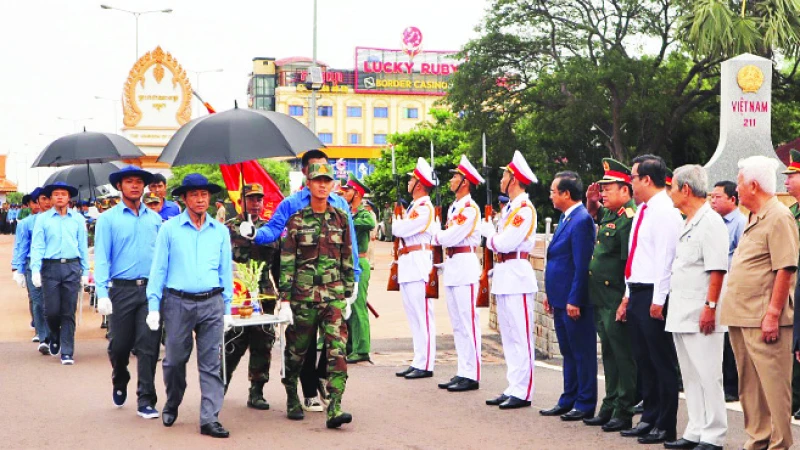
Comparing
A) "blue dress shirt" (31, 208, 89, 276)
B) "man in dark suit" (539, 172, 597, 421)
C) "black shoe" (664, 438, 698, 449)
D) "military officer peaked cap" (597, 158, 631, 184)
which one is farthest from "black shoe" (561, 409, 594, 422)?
"blue dress shirt" (31, 208, 89, 276)

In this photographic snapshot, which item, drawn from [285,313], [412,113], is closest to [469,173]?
[285,313]

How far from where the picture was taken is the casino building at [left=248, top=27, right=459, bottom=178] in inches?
4564

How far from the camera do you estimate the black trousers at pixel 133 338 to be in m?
9.30

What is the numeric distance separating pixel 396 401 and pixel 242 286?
171 centimetres

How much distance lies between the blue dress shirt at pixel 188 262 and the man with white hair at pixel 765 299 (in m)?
3.75

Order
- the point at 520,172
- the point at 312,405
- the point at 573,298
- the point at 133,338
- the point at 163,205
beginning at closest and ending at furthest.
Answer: the point at 573,298
the point at 312,405
the point at 133,338
the point at 520,172
the point at 163,205

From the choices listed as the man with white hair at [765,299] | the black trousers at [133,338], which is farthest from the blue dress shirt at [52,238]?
the man with white hair at [765,299]

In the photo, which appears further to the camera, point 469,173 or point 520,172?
point 469,173

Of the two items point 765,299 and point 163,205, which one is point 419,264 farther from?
point 765,299

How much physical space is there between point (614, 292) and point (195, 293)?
319cm

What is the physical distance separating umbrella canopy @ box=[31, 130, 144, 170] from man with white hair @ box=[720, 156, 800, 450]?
823 centimetres

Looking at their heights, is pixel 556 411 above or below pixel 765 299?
below

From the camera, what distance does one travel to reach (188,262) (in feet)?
27.8

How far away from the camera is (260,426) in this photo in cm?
883
